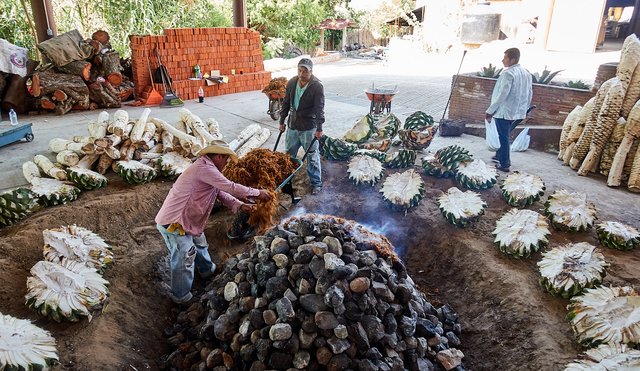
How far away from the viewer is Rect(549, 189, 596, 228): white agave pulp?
4994 mm

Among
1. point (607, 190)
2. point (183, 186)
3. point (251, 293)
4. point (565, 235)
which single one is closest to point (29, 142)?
point (183, 186)

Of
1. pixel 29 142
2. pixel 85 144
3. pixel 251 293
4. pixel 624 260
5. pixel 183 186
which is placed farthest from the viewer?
pixel 29 142

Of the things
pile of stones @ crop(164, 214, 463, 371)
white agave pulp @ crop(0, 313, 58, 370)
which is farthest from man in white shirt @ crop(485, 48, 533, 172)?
white agave pulp @ crop(0, 313, 58, 370)

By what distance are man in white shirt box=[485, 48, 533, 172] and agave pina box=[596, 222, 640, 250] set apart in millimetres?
2368

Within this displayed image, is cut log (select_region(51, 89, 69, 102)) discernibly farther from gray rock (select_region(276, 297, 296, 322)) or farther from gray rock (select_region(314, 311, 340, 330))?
gray rock (select_region(314, 311, 340, 330))

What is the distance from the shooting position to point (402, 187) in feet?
19.6

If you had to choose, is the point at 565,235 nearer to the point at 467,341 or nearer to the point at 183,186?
the point at 467,341

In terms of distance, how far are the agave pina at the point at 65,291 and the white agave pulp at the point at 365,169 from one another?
3.77 metres

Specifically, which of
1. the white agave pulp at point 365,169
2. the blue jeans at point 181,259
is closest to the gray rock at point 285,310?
the blue jeans at point 181,259

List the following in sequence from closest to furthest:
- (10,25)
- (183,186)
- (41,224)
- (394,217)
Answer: (183,186) → (41,224) → (394,217) → (10,25)

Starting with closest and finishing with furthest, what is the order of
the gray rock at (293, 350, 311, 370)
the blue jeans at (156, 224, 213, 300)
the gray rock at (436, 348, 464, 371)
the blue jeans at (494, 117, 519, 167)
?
the gray rock at (293, 350, 311, 370)
the gray rock at (436, 348, 464, 371)
the blue jeans at (156, 224, 213, 300)
the blue jeans at (494, 117, 519, 167)

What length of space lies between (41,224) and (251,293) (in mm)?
2932

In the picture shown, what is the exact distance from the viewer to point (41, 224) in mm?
4812

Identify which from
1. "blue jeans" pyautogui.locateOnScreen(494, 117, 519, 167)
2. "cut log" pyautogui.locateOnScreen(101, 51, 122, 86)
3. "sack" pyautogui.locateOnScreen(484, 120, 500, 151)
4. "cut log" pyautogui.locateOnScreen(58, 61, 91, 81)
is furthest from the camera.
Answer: "cut log" pyautogui.locateOnScreen(101, 51, 122, 86)
